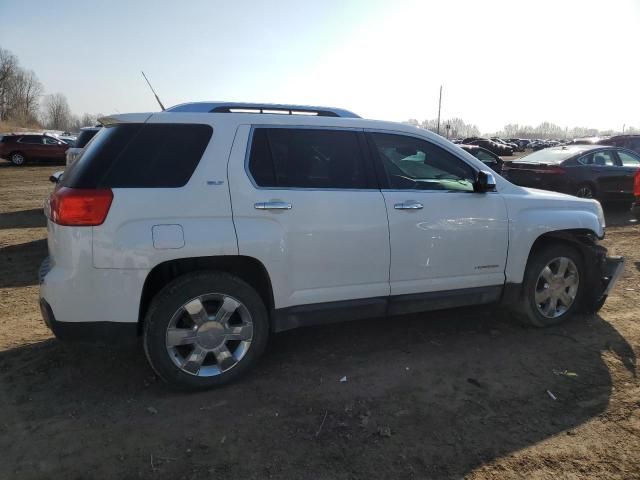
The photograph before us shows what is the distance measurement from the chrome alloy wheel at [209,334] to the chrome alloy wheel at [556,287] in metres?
2.74

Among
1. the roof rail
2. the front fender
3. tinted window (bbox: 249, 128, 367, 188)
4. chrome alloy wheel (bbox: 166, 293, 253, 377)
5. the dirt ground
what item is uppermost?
the roof rail

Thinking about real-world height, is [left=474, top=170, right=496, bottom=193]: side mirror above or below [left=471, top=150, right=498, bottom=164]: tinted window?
above

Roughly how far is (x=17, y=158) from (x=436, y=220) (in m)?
28.5

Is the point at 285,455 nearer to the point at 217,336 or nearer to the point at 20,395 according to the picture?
the point at 217,336

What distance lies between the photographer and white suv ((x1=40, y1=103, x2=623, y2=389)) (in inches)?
119

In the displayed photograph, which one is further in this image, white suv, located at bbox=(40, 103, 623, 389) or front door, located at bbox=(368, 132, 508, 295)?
front door, located at bbox=(368, 132, 508, 295)

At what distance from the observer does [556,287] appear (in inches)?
176

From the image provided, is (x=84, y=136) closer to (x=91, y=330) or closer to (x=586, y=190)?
(x=91, y=330)

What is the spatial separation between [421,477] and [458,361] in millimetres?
1466

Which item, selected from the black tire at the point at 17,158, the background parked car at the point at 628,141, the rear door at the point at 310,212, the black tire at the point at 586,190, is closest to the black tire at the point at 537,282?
the rear door at the point at 310,212

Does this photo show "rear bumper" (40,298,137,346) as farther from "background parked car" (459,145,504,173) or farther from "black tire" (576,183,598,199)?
"background parked car" (459,145,504,173)

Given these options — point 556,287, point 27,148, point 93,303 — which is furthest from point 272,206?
point 27,148

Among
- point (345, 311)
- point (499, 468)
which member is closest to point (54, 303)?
point (345, 311)

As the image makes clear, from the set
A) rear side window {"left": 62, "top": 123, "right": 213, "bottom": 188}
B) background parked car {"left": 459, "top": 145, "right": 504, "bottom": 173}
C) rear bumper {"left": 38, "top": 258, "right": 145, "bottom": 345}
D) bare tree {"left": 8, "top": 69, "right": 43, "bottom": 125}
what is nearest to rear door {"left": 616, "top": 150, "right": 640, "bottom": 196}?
background parked car {"left": 459, "top": 145, "right": 504, "bottom": 173}
